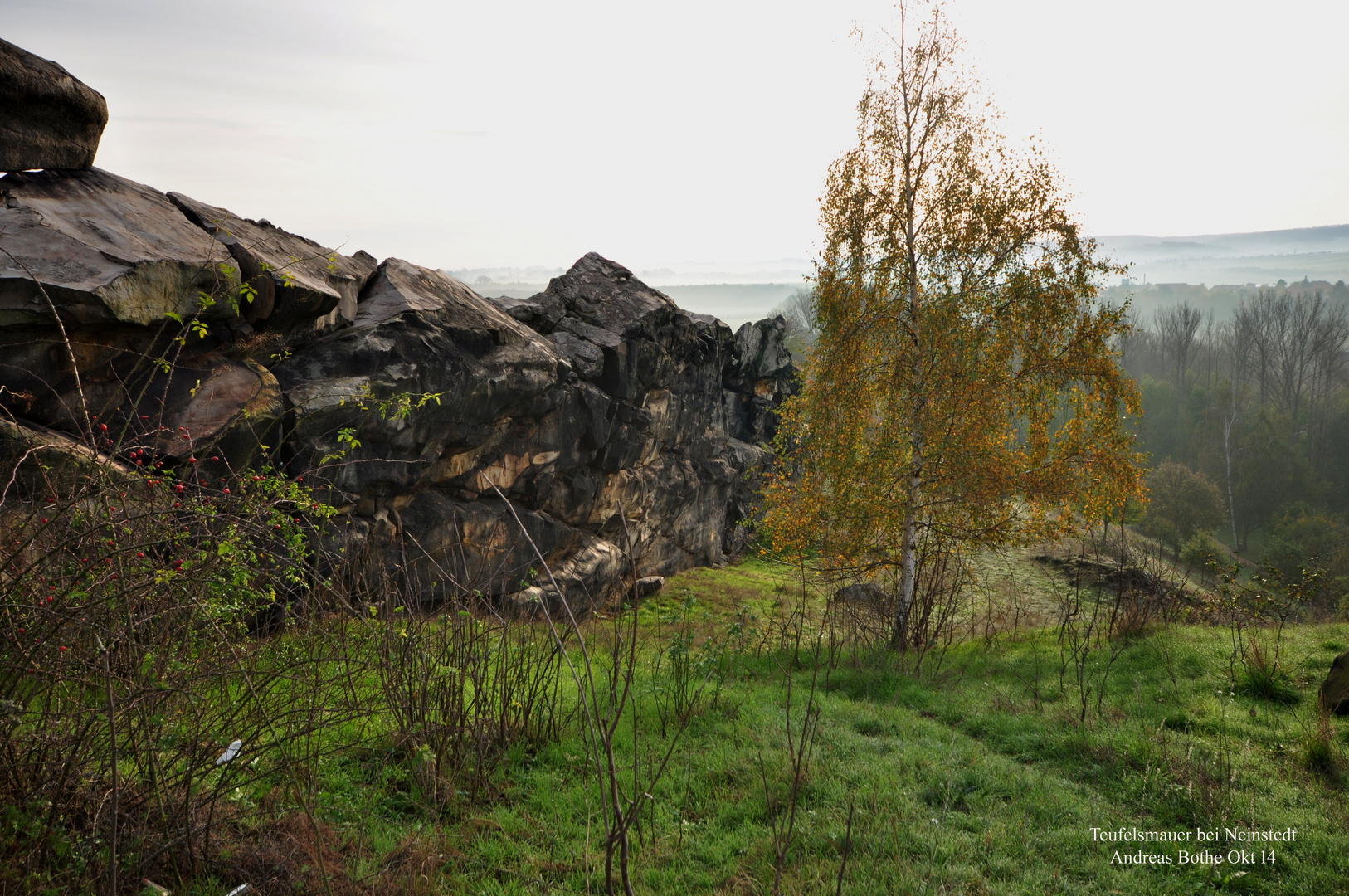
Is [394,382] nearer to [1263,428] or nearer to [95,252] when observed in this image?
[95,252]

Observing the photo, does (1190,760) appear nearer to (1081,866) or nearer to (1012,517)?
(1081,866)

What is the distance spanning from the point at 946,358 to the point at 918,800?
8.38 m

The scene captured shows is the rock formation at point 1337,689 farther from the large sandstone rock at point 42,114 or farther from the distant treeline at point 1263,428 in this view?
the distant treeline at point 1263,428

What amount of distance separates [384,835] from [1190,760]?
19.6 ft

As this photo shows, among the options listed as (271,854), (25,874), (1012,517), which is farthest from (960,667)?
(25,874)

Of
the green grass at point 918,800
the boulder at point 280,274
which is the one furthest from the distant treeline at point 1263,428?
the boulder at point 280,274

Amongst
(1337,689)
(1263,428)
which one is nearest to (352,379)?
(1337,689)

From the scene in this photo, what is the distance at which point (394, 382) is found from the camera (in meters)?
11.5

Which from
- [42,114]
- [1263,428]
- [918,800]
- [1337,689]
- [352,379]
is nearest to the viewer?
[918,800]

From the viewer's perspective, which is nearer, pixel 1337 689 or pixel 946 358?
pixel 1337 689

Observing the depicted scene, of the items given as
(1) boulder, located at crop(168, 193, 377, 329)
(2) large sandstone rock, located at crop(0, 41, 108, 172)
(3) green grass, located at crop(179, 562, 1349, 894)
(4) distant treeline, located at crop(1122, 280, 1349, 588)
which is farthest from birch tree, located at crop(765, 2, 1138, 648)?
(4) distant treeline, located at crop(1122, 280, 1349, 588)

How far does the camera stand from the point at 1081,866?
416 centimetres

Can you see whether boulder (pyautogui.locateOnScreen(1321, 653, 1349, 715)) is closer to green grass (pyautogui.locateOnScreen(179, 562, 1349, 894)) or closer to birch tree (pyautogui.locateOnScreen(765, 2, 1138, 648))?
green grass (pyautogui.locateOnScreen(179, 562, 1349, 894))

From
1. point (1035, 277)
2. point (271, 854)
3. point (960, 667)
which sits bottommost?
point (960, 667)
